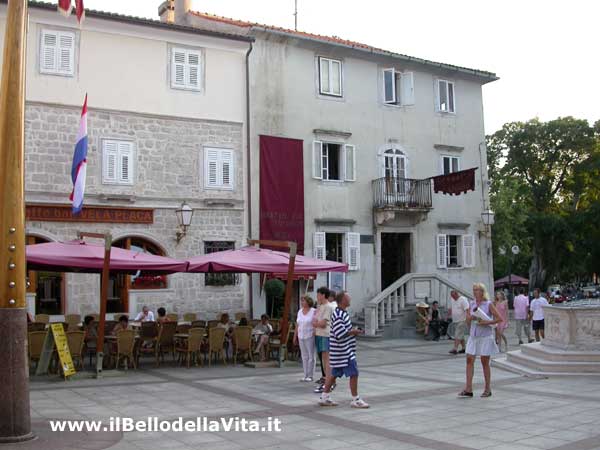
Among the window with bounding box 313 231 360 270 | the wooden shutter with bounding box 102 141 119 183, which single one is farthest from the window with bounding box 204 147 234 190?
the window with bounding box 313 231 360 270

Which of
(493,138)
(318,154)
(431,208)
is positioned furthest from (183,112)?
(493,138)

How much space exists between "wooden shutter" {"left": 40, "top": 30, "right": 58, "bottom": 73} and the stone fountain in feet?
46.6

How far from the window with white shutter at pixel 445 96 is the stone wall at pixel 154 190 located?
9243 mm

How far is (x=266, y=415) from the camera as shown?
9172 mm

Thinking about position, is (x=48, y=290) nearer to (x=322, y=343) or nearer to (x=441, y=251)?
(x=322, y=343)

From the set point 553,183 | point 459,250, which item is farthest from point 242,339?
point 553,183

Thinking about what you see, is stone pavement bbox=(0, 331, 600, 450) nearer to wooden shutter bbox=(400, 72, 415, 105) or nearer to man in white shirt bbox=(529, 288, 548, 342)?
man in white shirt bbox=(529, 288, 548, 342)

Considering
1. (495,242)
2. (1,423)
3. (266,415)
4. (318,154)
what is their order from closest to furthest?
(1,423) → (266,415) → (318,154) → (495,242)

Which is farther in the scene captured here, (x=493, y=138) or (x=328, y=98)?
(x=493, y=138)

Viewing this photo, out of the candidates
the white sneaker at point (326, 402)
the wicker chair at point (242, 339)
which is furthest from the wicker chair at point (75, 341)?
the white sneaker at point (326, 402)

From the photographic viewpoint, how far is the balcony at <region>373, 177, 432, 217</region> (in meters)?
24.1

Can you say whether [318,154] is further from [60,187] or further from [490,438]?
[490,438]

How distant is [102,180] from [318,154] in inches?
297

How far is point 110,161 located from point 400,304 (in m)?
10.4
